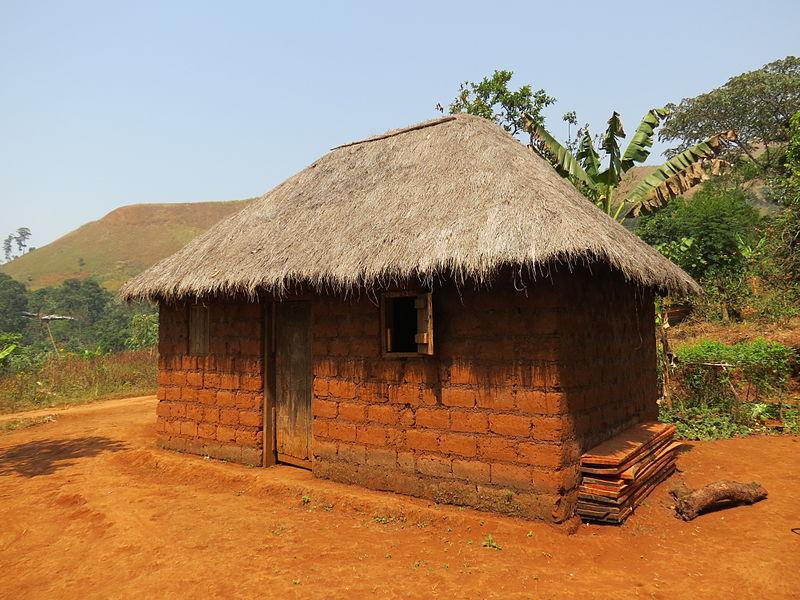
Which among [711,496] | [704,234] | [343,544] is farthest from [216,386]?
[704,234]

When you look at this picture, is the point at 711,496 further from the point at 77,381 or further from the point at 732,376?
the point at 77,381

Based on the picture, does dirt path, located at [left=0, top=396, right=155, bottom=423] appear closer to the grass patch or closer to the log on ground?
the grass patch

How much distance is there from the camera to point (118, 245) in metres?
72.8

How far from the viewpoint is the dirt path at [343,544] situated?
3863mm

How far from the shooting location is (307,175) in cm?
819

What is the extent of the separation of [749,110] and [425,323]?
28.1 m

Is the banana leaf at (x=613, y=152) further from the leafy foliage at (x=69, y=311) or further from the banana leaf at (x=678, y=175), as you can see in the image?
the leafy foliage at (x=69, y=311)

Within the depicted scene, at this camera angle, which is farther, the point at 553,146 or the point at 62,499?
the point at 553,146

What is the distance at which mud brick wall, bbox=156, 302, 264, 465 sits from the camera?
6711 millimetres

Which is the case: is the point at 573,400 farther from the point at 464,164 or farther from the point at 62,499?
the point at 62,499

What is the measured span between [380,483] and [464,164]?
362 cm

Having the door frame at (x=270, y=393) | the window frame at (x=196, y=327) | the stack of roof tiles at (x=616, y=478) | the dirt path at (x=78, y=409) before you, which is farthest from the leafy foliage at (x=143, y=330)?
the stack of roof tiles at (x=616, y=478)

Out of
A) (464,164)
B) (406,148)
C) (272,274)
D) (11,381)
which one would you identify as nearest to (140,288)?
(272,274)

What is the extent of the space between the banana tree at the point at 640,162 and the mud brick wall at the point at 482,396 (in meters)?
4.35
